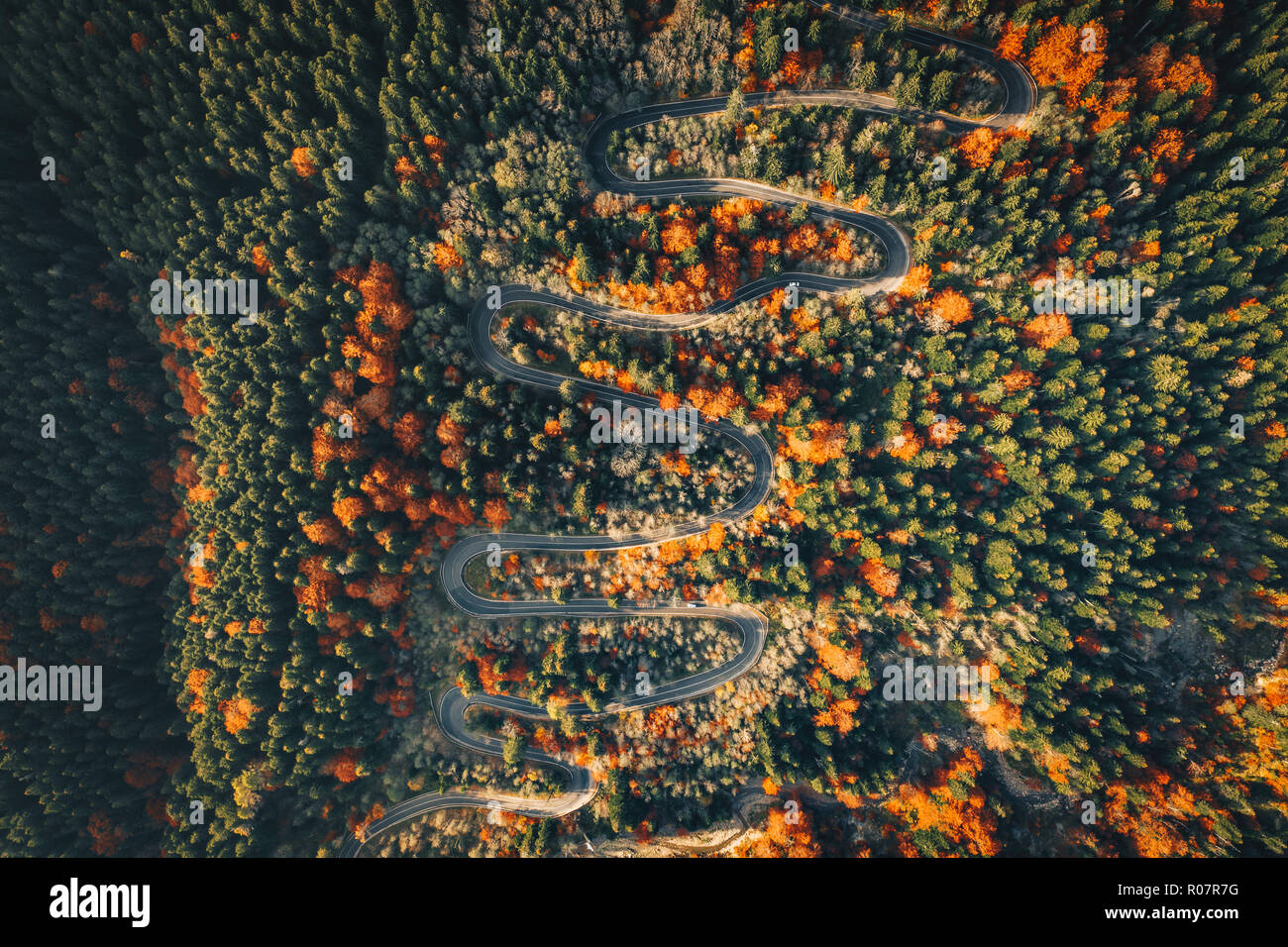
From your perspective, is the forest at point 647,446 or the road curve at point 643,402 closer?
the forest at point 647,446

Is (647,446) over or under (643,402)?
under

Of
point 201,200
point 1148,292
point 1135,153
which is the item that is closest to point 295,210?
point 201,200

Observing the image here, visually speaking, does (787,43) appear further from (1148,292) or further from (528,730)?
(528,730)

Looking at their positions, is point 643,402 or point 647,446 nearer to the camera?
point 643,402
